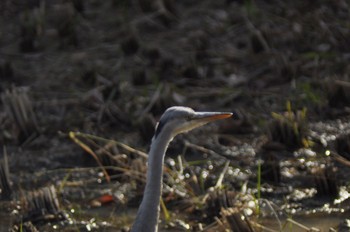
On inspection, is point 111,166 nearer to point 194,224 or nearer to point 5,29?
point 194,224

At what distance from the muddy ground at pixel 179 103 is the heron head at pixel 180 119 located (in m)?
1.04

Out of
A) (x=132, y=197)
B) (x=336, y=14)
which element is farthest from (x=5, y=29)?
(x=132, y=197)

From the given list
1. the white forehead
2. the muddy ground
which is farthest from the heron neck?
the muddy ground

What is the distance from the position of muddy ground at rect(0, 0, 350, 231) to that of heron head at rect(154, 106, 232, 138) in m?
1.04

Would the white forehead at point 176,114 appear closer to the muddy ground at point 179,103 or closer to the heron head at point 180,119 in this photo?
the heron head at point 180,119

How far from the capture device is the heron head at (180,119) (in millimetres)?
5328

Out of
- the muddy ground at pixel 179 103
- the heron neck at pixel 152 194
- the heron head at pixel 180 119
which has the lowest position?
the muddy ground at pixel 179 103

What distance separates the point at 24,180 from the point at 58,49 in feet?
9.41

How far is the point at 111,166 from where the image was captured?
7.85 metres

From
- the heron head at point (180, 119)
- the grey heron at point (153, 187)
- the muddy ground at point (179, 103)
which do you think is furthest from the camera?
the muddy ground at point (179, 103)

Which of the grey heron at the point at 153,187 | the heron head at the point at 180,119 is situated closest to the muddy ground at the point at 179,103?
the heron head at the point at 180,119

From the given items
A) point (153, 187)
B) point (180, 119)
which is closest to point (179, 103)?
point (180, 119)

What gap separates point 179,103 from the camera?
9070mm

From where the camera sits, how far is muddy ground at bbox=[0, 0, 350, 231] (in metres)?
7.23
